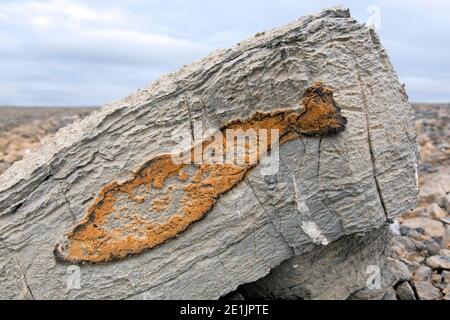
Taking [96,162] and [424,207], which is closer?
[96,162]

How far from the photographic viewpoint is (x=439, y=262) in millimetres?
10109

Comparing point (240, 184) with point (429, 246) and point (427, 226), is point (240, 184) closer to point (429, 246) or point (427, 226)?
point (429, 246)

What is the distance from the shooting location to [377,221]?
712 centimetres

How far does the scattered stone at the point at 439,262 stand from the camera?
10.0 m

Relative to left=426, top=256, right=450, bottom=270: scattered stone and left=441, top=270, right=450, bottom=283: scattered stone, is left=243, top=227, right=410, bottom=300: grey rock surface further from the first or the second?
left=426, top=256, right=450, bottom=270: scattered stone

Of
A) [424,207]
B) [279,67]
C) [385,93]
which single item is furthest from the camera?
[424,207]

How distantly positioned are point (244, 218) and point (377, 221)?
169 centimetres

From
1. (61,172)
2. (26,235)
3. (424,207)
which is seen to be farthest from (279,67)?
(424,207)

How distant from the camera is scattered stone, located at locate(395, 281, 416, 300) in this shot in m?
8.84

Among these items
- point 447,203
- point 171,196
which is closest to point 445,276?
point 447,203

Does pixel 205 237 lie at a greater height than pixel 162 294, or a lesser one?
greater

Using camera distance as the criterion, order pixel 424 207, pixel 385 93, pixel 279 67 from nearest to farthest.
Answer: pixel 279 67
pixel 385 93
pixel 424 207

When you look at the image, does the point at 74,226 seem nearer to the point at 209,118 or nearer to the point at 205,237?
the point at 205,237
